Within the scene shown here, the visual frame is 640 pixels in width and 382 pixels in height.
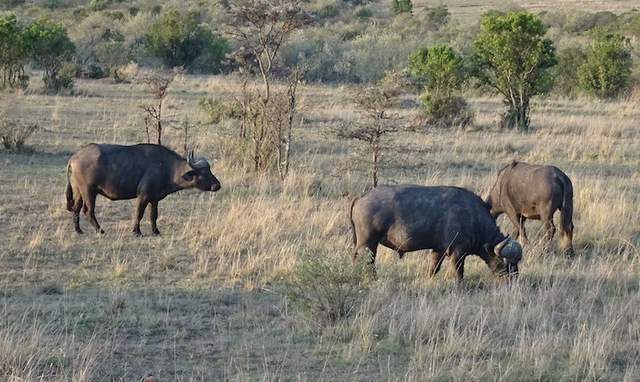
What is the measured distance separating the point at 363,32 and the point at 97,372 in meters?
47.8

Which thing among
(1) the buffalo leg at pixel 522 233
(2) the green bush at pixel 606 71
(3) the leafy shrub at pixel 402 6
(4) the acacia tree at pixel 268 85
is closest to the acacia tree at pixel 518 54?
(2) the green bush at pixel 606 71

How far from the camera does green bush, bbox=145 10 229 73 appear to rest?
36.7 meters

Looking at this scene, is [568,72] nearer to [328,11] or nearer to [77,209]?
[77,209]

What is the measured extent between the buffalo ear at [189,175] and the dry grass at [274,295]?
0.55m

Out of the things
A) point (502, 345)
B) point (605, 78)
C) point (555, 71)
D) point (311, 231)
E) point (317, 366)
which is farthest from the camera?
point (555, 71)

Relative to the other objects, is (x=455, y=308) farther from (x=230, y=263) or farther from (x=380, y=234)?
(x=230, y=263)

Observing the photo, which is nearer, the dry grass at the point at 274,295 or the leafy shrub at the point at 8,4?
the dry grass at the point at 274,295

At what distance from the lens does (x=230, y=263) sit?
31.3 feet

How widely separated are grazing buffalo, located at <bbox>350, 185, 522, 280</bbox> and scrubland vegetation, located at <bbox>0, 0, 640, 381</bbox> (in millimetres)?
330

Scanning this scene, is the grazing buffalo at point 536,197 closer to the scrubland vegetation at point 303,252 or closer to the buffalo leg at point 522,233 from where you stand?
the buffalo leg at point 522,233

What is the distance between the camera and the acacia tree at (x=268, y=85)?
14.1m

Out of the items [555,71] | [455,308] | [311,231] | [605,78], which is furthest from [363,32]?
[455,308]

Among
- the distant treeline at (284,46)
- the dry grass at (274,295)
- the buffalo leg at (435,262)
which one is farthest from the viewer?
the distant treeline at (284,46)

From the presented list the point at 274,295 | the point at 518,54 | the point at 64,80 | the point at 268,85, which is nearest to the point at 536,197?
the point at 274,295
